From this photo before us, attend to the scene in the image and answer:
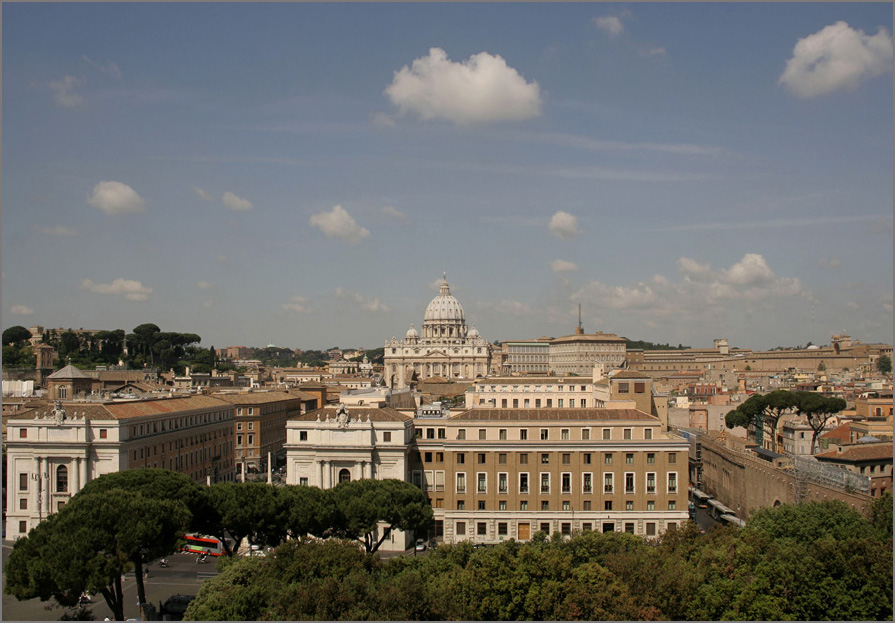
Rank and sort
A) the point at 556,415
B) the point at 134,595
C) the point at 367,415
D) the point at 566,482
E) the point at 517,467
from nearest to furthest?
the point at 134,595 → the point at 566,482 → the point at 517,467 → the point at 367,415 → the point at 556,415

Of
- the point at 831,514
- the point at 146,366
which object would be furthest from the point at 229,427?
the point at 146,366

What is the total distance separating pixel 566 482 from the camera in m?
46.9

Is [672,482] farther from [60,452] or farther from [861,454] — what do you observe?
[60,452]

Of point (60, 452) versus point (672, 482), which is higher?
point (60, 452)

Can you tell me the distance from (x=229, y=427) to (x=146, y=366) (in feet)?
264

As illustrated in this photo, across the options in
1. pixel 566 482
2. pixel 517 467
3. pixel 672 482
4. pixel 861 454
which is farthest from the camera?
pixel 861 454

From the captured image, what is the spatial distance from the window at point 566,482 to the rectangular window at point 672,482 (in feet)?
16.0

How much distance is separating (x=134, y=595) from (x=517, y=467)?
61.7 feet

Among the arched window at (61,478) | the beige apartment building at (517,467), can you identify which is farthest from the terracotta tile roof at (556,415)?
the arched window at (61,478)

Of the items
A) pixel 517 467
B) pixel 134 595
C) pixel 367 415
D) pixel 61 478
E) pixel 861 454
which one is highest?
pixel 367 415

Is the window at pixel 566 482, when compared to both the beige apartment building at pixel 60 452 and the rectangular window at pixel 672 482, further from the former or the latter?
the beige apartment building at pixel 60 452

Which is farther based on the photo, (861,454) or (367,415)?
(861,454)

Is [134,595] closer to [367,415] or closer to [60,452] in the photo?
[60,452]

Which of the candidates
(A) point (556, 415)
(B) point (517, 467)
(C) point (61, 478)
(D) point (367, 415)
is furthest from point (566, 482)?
(C) point (61, 478)
